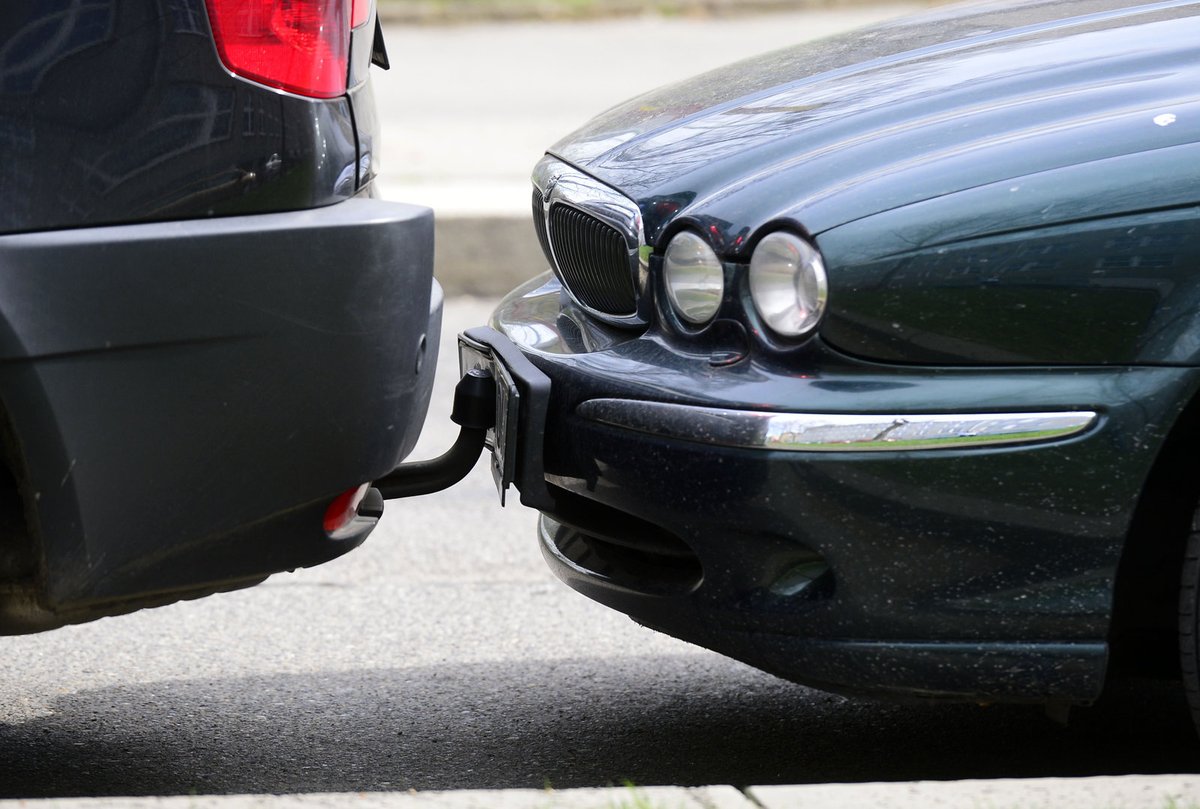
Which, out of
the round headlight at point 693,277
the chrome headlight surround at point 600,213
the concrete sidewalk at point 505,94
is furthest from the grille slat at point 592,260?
the concrete sidewalk at point 505,94

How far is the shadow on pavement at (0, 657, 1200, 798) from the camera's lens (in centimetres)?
270

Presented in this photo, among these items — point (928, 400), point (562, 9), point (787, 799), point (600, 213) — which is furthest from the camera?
point (562, 9)

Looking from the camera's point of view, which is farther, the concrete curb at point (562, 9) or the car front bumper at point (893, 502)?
the concrete curb at point (562, 9)

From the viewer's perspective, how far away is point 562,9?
15680 mm

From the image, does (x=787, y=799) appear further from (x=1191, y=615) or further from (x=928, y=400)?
(x=1191, y=615)

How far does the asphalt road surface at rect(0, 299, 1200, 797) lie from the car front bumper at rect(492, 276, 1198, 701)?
495 millimetres

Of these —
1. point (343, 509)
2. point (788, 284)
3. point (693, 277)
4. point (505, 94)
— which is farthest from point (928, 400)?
point (505, 94)

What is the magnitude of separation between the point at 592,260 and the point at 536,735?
2.98 feet

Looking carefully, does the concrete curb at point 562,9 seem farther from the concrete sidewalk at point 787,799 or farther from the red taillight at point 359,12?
the concrete sidewalk at point 787,799

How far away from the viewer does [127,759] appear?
2758mm

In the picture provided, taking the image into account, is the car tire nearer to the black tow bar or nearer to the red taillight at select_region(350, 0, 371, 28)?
the black tow bar

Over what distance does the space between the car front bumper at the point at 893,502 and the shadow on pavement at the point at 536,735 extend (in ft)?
1.61

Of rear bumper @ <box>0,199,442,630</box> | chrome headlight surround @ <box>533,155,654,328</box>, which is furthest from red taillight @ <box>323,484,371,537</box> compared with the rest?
chrome headlight surround @ <box>533,155,654,328</box>

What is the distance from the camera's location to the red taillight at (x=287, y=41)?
2178 millimetres
